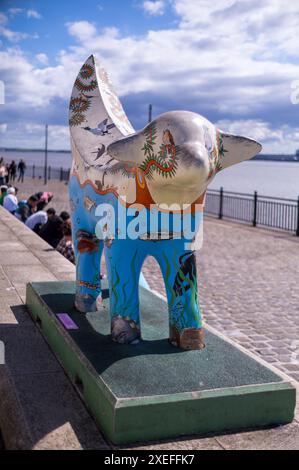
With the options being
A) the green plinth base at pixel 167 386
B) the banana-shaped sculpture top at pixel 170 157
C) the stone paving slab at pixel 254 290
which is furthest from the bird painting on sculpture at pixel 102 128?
the stone paving slab at pixel 254 290

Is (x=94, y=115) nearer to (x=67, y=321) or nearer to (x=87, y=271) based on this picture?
(x=87, y=271)

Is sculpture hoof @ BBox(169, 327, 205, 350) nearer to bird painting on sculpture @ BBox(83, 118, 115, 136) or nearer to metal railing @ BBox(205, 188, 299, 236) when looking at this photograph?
bird painting on sculpture @ BBox(83, 118, 115, 136)

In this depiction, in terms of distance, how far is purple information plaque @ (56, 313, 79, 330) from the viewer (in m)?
3.98

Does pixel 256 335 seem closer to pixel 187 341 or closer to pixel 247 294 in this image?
pixel 247 294

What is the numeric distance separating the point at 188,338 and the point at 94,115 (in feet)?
6.82

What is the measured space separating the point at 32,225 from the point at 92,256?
662 cm

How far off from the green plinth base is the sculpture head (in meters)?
1.04

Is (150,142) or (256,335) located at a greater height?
(150,142)

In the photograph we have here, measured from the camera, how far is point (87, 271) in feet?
14.6

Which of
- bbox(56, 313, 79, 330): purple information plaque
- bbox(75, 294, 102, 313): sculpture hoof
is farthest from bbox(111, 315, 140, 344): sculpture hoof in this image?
bbox(75, 294, 102, 313): sculpture hoof

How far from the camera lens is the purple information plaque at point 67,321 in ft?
13.1

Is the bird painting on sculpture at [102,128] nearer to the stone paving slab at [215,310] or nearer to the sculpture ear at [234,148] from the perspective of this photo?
the sculpture ear at [234,148]

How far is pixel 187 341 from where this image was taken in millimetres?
3641

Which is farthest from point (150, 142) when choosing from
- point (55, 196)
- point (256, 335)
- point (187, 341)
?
point (55, 196)
